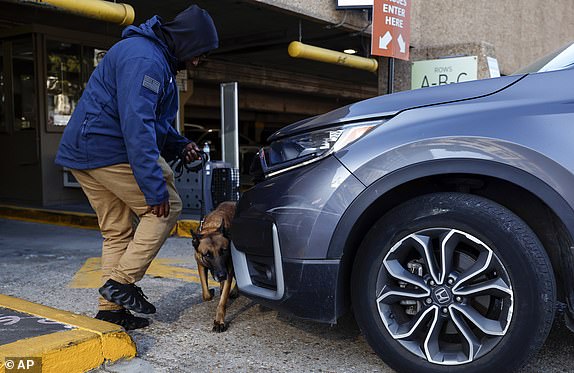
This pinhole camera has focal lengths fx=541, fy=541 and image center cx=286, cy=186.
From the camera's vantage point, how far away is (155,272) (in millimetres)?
4566

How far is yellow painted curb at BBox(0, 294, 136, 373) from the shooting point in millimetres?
2342

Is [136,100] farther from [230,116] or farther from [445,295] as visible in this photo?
[230,116]

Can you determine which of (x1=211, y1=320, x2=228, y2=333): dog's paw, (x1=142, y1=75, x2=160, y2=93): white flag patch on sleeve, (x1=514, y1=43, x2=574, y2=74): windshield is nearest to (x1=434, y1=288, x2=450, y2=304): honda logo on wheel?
(x1=514, y1=43, x2=574, y2=74): windshield

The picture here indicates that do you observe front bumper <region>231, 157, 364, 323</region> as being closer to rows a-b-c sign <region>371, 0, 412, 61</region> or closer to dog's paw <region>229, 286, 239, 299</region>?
dog's paw <region>229, 286, 239, 299</region>

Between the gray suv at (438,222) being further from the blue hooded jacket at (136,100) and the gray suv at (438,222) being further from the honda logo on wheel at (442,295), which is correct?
the blue hooded jacket at (136,100)

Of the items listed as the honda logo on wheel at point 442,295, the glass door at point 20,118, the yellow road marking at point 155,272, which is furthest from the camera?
the glass door at point 20,118

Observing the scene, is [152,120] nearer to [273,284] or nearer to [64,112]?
[273,284]

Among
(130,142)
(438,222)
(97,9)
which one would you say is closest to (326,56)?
(97,9)

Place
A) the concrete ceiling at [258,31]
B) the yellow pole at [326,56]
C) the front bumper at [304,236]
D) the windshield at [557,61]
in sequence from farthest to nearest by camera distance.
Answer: the concrete ceiling at [258,31], the yellow pole at [326,56], the windshield at [557,61], the front bumper at [304,236]

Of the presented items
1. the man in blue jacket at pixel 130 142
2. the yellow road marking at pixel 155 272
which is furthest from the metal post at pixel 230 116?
the man in blue jacket at pixel 130 142

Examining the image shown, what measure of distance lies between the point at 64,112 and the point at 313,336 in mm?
7605

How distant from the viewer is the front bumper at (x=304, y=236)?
2445mm

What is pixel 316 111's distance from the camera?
2239 centimetres

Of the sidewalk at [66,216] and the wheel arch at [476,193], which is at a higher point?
the wheel arch at [476,193]
